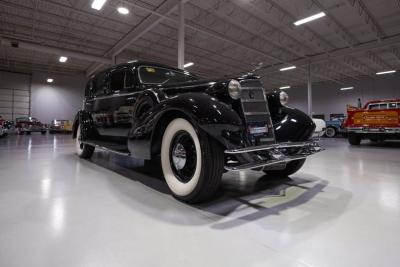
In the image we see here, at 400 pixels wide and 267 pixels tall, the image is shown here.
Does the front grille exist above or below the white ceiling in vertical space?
below

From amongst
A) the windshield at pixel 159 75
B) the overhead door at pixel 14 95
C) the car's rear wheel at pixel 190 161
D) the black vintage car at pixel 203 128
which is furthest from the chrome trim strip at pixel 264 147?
the overhead door at pixel 14 95

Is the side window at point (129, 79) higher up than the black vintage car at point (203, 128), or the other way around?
Result: the side window at point (129, 79)

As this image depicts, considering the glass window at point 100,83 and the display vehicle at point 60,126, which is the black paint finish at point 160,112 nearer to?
the glass window at point 100,83

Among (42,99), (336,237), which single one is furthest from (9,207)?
(42,99)

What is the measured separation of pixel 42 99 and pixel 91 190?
21511mm

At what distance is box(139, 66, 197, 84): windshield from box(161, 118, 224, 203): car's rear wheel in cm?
137

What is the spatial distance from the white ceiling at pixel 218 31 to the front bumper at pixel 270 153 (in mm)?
7899

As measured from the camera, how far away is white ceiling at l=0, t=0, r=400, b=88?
363 inches

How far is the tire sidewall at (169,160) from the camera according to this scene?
6.29ft

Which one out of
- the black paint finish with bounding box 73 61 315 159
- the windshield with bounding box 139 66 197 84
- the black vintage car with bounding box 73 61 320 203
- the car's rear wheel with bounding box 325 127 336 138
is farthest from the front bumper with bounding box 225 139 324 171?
the car's rear wheel with bounding box 325 127 336 138

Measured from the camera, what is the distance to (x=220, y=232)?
Answer: 150 centimetres

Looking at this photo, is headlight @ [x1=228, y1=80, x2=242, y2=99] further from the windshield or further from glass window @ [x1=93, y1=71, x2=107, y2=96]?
glass window @ [x1=93, y1=71, x2=107, y2=96]

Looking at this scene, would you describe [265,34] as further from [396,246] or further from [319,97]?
[319,97]

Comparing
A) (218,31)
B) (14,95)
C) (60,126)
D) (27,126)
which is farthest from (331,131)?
(14,95)
